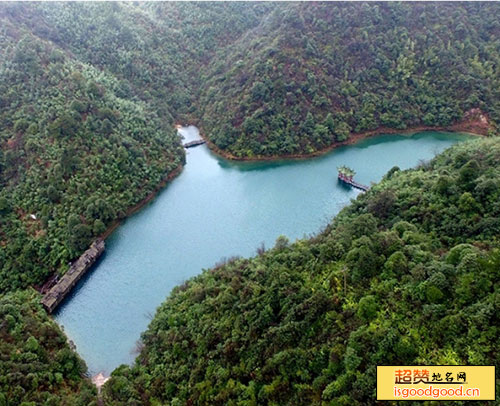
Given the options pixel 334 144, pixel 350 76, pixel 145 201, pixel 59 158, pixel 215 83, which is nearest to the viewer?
pixel 59 158

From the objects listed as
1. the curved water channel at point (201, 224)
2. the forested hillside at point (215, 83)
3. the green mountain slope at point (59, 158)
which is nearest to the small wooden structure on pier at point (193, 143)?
the curved water channel at point (201, 224)

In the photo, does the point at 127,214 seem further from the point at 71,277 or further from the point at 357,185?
the point at 357,185

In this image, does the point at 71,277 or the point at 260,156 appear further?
the point at 260,156

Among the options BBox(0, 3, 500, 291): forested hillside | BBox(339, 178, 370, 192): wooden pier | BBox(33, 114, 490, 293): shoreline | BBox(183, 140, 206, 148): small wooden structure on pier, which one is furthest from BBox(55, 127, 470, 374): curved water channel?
BBox(0, 3, 500, 291): forested hillside

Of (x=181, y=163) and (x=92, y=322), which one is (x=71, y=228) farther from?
(x=181, y=163)

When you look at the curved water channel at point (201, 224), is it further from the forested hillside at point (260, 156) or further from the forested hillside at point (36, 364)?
the forested hillside at point (36, 364)

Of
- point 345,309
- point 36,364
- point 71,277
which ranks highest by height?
point 71,277

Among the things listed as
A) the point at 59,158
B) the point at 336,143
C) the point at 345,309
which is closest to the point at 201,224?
the point at 59,158
